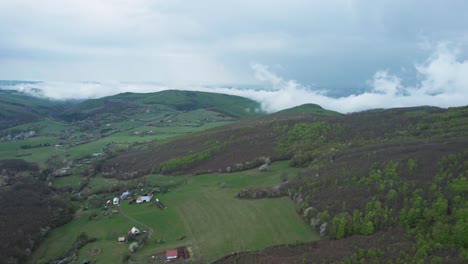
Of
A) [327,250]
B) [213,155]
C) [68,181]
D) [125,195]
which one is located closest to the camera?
[327,250]

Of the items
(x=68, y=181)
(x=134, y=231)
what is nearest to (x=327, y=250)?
(x=134, y=231)

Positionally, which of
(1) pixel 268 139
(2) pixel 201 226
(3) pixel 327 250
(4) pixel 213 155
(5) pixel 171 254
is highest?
(1) pixel 268 139

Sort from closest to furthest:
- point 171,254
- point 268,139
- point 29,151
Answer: point 171,254
point 268,139
point 29,151

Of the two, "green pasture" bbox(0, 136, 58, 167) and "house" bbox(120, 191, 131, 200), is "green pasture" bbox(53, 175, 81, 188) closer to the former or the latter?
"house" bbox(120, 191, 131, 200)

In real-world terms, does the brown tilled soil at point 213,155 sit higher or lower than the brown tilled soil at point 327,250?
higher

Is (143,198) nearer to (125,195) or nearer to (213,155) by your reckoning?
(125,195)

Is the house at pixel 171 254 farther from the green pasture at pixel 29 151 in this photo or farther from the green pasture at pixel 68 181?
the green pasture at pixel 29 151

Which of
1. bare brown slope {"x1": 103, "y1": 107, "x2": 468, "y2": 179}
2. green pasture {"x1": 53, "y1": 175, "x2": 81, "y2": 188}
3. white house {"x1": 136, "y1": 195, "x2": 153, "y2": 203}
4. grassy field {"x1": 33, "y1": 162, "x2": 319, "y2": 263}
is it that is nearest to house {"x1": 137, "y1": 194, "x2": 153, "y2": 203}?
white house {"x1": 136, "y1": 195, "x2": 153, "y2": 203}

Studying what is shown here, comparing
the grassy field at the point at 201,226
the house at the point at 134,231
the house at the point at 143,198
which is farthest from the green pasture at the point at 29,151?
the house at the point at 134,231
